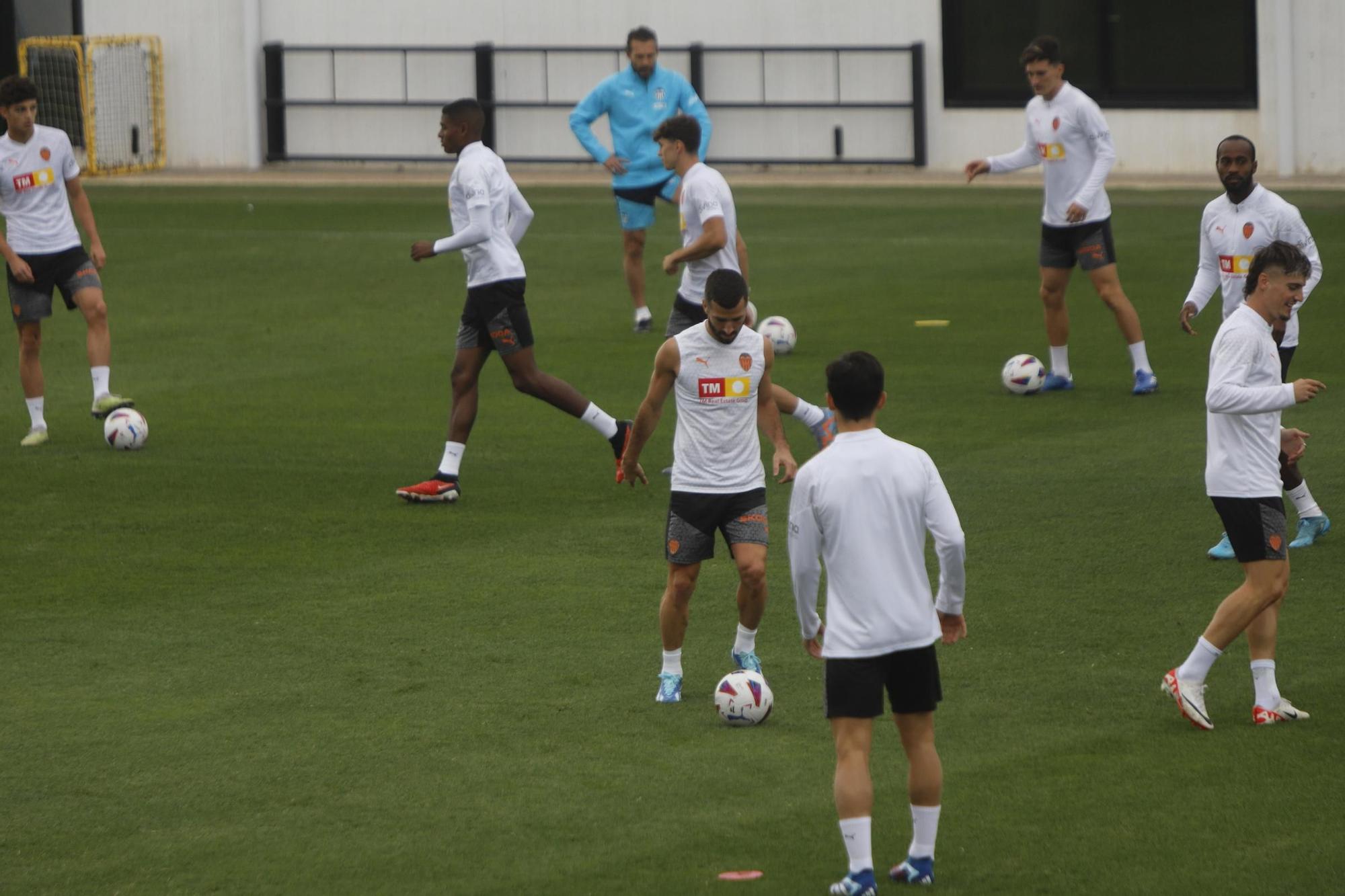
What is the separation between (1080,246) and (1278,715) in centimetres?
718

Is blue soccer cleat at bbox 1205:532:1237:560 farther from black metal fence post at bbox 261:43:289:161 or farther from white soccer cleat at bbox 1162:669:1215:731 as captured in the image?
black metal fence post at bbox 261:43:289:161

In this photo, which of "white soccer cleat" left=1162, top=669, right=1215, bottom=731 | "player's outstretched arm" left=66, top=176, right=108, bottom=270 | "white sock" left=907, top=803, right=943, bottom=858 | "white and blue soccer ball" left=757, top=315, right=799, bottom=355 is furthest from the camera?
"white and blue soccer ball" left=757, top=315, right=799, bottom=355

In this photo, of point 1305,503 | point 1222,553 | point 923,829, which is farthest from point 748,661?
point 1305,503

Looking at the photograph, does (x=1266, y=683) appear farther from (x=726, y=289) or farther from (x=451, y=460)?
(x=451, y=460)

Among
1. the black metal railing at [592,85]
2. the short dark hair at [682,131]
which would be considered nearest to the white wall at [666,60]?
the black metal railing at [592,85]

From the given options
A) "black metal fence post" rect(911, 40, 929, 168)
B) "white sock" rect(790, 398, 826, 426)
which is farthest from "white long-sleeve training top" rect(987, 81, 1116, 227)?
"black metal fence post" rect(911, 40, 929, 168)

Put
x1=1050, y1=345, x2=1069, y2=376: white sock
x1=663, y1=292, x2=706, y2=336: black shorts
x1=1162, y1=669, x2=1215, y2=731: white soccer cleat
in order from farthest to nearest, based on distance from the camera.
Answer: x1=1050, y1=345, x2=1069, y2=376: white sock < x1=663, y1=292, x2=706, y2=336: black shorts < x1=1162, y1=669, x2=1215, y2=731: white soccer cleat

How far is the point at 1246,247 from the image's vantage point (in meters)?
9.80

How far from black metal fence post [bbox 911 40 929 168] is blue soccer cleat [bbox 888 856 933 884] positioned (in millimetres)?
26007

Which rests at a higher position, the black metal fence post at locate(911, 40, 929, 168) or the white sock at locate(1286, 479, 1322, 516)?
the black metal fence post at locate(911, 40, 929, 168)

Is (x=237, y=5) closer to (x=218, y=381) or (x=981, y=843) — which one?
(x=218, y=381)

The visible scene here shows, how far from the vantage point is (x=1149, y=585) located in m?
9.18

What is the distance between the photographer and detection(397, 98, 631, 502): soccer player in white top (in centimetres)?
1105

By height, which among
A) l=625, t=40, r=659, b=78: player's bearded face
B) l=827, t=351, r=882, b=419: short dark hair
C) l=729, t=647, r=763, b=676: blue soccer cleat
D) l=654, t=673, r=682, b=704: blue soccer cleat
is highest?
l=625, t=40, r=659, b=78: player's bearded face
